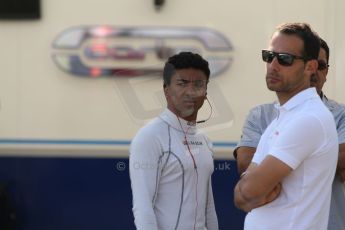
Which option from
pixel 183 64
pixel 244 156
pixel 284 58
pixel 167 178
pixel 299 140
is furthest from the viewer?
pixel 244 156

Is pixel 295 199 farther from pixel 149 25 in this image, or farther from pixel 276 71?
pixel 149 25

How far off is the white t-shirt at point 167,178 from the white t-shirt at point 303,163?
0.45 metres

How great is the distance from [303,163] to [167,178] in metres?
0.60

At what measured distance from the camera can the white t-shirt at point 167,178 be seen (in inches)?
76.5

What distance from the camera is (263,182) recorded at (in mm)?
1532

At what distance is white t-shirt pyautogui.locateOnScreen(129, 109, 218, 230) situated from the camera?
1.94 m

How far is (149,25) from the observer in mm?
2975

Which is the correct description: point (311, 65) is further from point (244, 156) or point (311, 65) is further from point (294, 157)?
point (244, 156)

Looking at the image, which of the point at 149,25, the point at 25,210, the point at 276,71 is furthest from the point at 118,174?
the point at 276,71

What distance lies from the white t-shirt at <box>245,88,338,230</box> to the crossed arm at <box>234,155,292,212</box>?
0.06ft

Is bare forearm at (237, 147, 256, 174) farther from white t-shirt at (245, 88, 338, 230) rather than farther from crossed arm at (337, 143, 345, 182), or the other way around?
white t-shirt at (245, 88, 338, 230)

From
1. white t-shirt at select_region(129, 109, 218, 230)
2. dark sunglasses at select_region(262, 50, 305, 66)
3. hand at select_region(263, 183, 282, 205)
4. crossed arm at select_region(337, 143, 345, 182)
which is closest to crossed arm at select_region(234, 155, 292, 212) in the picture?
hand at select_region(263, 183, 282, 205)

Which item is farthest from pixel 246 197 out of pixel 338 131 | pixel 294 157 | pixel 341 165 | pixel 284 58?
pixel 338 131

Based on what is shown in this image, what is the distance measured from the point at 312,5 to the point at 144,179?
1.53m
